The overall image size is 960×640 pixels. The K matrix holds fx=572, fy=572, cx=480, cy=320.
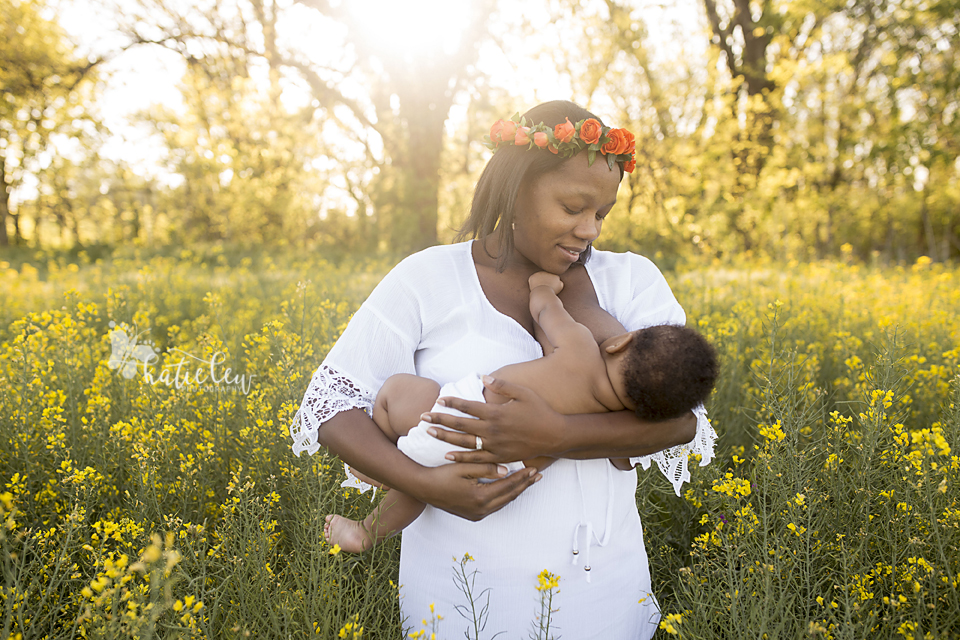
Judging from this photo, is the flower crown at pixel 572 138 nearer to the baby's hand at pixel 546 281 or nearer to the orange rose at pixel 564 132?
the orange rose at pixel 564 132

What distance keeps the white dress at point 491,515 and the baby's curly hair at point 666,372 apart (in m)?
0.14

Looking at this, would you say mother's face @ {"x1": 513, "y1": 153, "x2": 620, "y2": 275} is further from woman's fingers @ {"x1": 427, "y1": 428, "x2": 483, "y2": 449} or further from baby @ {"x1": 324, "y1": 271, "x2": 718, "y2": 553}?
woman's fingers @ {"x1": 427, "y1": 428, "x2": 483, "y2": 449}

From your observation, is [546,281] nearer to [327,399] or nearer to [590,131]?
[590,131]

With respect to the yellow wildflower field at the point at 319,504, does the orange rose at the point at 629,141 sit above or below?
above

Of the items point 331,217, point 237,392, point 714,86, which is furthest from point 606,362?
point 331,217

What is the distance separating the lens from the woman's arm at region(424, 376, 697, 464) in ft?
4.43

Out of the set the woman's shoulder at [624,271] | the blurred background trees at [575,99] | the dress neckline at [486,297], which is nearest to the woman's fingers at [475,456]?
the dress neckline at [486,297]

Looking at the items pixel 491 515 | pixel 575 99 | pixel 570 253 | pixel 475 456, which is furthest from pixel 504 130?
pixel 575 99

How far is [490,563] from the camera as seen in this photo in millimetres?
1461

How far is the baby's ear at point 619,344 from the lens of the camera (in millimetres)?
1562

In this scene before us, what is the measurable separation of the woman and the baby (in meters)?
0.05

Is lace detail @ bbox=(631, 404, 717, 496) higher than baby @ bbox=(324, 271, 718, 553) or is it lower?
lower

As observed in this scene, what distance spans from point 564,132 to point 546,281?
1.39 feet

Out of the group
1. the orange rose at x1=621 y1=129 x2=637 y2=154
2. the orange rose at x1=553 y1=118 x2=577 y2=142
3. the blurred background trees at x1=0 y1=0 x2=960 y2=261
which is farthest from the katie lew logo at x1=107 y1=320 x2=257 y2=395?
the blurred background trees at x1=0 y1=0 x2=960 y2=261
